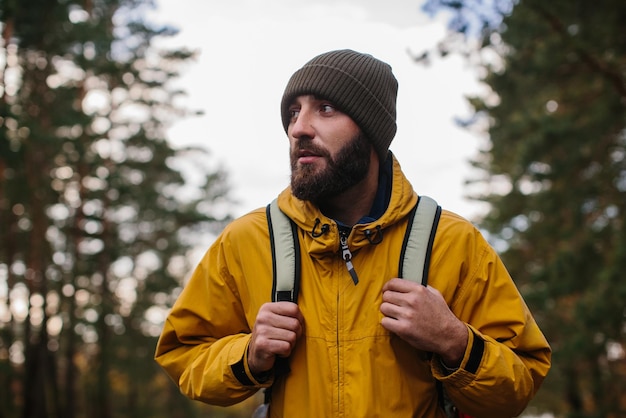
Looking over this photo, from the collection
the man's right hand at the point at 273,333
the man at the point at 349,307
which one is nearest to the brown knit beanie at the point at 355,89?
the man at the point at 349,307

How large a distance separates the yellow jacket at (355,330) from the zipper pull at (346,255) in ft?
0.11

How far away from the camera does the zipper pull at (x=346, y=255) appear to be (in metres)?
2.48

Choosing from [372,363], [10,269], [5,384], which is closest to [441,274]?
[372,363]

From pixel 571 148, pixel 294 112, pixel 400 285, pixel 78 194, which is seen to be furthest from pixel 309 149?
pixel 78 194

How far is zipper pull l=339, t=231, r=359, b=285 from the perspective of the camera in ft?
8.15

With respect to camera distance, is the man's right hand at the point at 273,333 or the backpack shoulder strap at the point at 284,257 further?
the backpack shoulder strap at the point at 284,257

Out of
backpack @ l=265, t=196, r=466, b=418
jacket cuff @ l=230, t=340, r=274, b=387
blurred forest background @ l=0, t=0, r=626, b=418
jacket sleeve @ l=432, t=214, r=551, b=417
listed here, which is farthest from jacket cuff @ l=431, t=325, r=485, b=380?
blurred forest background @ l=0, t=0, r=626, b=418

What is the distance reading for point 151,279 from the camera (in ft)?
77.1

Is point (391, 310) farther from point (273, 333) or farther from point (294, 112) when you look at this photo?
point (294, 112)

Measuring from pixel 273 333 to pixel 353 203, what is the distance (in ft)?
2.58

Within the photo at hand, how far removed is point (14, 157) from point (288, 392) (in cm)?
1306

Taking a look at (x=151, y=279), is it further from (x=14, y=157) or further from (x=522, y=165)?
(x=522, y=165)

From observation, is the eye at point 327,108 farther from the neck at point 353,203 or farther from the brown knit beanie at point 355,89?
the neck at point 353,203

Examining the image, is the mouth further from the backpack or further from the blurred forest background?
the blurred forest background
